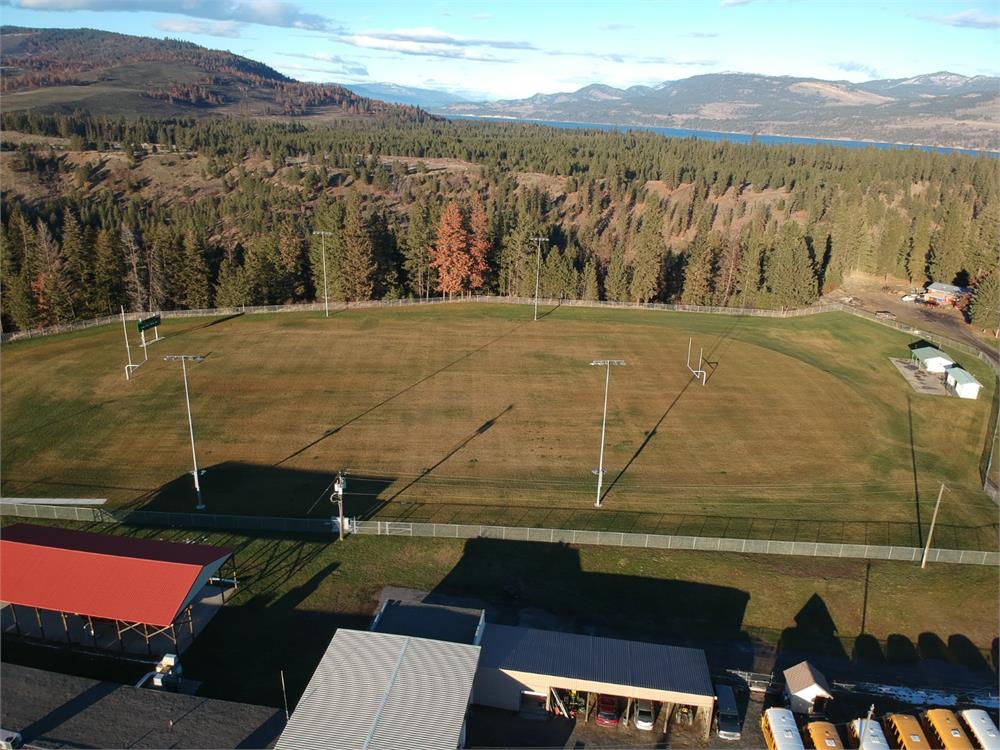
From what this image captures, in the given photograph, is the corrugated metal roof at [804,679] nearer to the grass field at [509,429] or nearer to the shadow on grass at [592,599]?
the shadow on grass at [592,599]

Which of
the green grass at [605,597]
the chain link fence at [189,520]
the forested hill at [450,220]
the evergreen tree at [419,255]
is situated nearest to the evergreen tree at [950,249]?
the forested hill at [450,220]

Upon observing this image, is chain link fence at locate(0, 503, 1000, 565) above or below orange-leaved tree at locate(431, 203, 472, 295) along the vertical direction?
below

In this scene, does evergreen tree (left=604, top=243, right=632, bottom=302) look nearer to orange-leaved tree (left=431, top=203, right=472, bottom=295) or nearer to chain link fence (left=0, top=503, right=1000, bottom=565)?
orange-leaved tree (left=431, top=203, right=472, bottom=295)

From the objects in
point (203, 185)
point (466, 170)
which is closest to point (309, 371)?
point (203, 185)

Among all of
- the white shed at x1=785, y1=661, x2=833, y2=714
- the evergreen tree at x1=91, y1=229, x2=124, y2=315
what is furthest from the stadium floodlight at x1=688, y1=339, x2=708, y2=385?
the evergreen tree at x1=91, y1=229, x2=124, y2=315

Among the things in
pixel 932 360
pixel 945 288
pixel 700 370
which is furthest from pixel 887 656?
pixel 945 288

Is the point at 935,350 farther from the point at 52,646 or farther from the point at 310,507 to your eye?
the point at 52,646
